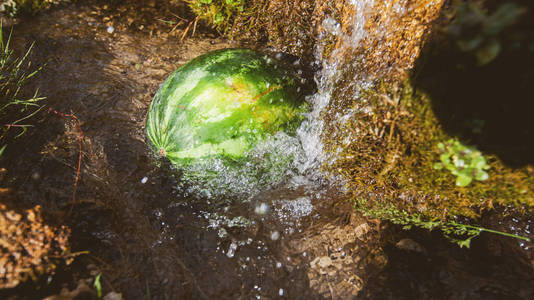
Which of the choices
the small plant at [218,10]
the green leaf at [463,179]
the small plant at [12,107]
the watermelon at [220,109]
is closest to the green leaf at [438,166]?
the green leaf at [463,179]

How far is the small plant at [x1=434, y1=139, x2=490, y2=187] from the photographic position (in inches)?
71.7

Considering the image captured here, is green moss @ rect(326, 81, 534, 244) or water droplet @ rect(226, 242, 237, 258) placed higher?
green moss @ rect(326, 81, 534, 244)

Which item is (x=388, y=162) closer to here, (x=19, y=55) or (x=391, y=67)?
(x=391, y=67)

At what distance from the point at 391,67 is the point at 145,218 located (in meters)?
2.22

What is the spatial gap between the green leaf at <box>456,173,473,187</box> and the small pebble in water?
1451 millimetres

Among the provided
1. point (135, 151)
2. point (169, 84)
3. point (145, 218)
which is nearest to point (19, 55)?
point (135, 151)

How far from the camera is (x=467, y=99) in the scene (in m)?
1.63

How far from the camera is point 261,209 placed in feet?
8.68

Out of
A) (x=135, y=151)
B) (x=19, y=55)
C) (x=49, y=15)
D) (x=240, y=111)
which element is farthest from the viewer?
(x=49, y=15)

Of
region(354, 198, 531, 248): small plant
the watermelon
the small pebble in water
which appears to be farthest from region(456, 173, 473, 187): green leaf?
the small pebble in water

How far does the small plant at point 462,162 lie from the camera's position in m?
1.82

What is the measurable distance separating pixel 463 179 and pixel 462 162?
0.11 metres

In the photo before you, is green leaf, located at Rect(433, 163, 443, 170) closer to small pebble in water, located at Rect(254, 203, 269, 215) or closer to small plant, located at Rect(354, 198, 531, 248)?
small plant, located at Rect(354, 198, 531, 248)

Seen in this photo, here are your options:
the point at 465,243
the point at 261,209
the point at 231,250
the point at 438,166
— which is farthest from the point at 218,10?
the point at 465,243
